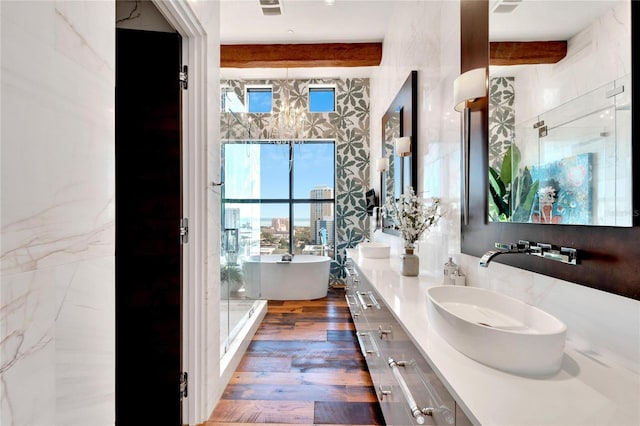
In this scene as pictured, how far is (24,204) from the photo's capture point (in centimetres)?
67

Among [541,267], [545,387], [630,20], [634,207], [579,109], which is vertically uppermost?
[630,20]

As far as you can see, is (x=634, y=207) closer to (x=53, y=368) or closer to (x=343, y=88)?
(x=53, y=368)

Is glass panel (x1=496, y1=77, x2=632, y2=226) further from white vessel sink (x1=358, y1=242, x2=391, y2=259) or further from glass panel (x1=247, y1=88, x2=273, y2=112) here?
glass panel (x1=247, y1=88, x2=273, y2=112)

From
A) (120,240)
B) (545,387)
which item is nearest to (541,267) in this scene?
(545,387)

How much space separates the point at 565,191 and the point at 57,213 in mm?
1484

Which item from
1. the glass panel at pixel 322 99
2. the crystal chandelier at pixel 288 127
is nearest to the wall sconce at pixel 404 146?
the crystal chandelier at pixel 288 127

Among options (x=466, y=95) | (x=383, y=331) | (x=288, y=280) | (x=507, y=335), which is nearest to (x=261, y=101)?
(x=288, y=280)

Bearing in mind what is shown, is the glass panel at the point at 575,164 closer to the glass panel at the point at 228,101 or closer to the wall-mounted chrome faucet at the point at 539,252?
the wall-mounted chrome faucet at the point at 539,252

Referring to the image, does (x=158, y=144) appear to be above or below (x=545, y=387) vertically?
above

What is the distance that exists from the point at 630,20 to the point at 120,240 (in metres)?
2.27

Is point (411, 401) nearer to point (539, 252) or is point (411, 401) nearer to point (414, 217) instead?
point (539, 252)

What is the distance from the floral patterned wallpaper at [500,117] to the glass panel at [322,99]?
3702mm

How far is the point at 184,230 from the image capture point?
1639 millimetres

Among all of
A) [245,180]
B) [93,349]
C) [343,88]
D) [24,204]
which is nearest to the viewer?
[24,204]
